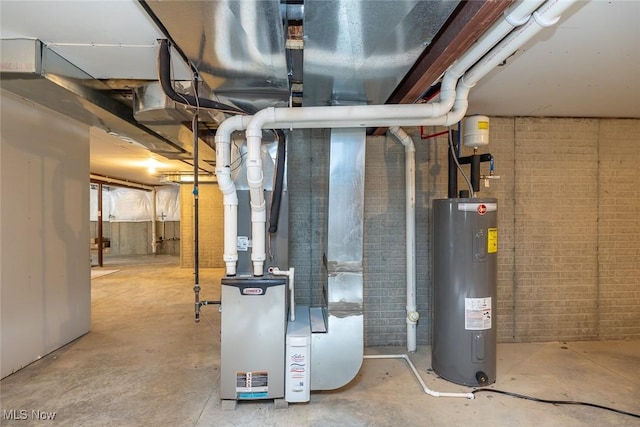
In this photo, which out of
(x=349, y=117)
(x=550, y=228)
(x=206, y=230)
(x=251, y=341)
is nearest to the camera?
(x=349, y=117)

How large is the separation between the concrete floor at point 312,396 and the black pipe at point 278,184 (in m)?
1.29

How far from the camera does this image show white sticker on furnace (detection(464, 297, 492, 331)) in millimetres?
2387

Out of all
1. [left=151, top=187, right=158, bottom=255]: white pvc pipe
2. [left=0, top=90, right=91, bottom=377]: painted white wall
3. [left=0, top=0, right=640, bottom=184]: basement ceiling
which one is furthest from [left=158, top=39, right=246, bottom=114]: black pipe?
[left=151, top=187, right=158, bottom=255]: white pvc pipe

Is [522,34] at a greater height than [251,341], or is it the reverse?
[522,34]

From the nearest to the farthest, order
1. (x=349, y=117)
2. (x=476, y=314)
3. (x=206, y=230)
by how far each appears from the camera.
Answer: (x=349, y=117), (x=476, y=314), (x=206, y=230)

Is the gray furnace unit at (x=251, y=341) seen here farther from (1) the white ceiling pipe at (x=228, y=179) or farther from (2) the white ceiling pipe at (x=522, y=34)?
(2) the white ceiling pipe at (x=522, y=34)

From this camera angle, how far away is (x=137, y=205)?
405 inches

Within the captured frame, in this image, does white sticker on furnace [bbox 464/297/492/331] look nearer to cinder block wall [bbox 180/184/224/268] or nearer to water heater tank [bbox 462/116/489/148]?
water heater tank [bbox 462/116/489/148]

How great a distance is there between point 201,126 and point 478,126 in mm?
2599

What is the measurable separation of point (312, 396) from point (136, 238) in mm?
10370

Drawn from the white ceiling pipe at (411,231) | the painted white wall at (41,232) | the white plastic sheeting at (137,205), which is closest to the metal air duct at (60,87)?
the painted white wall at (41,232)

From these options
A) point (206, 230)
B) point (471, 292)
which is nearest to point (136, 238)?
point (206, 230)

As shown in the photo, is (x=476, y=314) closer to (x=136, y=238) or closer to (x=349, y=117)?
(x=349, y=117)

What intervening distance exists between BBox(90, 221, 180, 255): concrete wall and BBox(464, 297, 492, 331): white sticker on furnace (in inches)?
402
